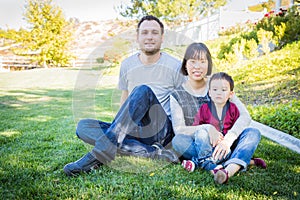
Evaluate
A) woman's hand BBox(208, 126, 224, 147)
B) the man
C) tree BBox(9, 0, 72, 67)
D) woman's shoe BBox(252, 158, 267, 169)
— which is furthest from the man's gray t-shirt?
tree BBox(9, 0, 72, 67)

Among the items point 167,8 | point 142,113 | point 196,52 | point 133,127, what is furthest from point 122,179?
point 167,8

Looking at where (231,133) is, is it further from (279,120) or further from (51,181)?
(279,120)

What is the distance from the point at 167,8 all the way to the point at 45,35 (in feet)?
25.1

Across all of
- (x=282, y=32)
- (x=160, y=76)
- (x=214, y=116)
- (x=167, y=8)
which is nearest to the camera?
(x=214, y=116)

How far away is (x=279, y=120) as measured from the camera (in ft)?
12.0

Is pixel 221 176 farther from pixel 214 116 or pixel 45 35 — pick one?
pixel 45 35

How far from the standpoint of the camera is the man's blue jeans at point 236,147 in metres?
2.12

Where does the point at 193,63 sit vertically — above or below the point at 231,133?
above

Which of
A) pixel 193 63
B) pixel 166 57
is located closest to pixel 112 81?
pixel 166 57

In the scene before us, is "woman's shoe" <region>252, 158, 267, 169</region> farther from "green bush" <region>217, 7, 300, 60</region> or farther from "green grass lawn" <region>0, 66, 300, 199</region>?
"green bush" <region>217, 7, 300, 60</region>

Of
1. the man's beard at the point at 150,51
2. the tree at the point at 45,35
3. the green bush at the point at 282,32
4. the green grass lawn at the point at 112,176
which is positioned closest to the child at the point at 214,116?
the green grass lawn at the point at 112,176

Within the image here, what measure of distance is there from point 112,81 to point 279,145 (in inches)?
69.6

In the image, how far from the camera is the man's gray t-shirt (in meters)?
2.41

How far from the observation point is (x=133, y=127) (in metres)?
2.31
